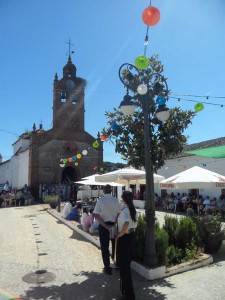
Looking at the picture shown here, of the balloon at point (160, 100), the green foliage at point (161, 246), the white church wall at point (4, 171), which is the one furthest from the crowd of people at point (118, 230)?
the white church wall at point (4, 171)

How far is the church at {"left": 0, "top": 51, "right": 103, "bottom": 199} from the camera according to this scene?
34250 mm

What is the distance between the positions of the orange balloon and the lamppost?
4.26 feet

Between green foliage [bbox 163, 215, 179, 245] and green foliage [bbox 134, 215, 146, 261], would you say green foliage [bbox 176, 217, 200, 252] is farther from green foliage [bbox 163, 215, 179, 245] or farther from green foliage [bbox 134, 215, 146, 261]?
green foliage [bbox 134, 215, 146, 261]

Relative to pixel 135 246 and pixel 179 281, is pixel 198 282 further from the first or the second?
pixel 135 246

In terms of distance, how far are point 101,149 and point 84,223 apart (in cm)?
2692

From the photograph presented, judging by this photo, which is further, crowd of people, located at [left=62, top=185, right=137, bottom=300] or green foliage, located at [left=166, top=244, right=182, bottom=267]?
green foliage, located at [left=166, top=244, right=182, bottom=267]

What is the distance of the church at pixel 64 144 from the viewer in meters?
34.2

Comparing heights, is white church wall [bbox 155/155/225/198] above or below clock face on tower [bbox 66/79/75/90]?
below

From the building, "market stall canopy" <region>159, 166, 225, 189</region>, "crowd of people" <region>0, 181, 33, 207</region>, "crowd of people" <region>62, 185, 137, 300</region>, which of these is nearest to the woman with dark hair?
"crowd of people" <region>62, 185, 137, 300</region>

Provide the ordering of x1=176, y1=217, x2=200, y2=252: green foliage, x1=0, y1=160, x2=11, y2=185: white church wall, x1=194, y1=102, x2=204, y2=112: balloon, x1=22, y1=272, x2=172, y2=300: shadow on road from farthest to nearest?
x1=0, y1=160, x2=11, y2=185: white church wall
x1=194, y1=102, x2=204, y2=112: balloon
x1=176, y1=217, x2=200, y2=252: green foliage
x1=22, y1=272, x2=172, y2=300: shadow on road

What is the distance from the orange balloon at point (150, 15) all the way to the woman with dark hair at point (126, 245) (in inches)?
134

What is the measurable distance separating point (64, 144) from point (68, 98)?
5316 mm

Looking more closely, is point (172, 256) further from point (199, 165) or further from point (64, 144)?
point (64, 144)

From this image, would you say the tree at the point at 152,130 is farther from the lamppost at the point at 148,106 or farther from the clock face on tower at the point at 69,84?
the clock face on tower at the point at 69,84
